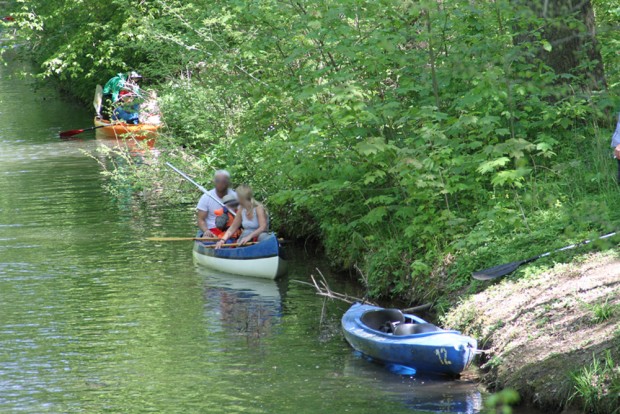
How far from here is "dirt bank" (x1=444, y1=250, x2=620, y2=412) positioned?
27.2 feet

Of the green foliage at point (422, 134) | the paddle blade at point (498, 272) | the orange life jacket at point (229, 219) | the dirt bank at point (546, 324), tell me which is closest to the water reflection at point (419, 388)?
the dirt bank at point (546, 324)

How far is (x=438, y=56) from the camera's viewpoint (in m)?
13.0

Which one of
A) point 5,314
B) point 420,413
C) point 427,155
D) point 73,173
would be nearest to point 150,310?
point 5,314

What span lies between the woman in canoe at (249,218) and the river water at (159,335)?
66 centimetres

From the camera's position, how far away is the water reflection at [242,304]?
1146cm

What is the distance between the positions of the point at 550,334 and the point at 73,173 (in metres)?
16.9

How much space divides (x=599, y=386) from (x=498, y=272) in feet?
9.07

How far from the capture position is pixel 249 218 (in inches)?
570

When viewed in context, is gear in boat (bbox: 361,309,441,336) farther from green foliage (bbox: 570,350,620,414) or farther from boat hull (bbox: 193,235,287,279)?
boat hull (bbox: 193,235,287,279)

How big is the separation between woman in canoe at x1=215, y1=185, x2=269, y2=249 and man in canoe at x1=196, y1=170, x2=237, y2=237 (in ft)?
1.98

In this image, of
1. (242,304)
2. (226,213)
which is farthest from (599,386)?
(226,213)

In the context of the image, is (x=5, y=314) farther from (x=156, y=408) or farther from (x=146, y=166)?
(x=146, y=166)

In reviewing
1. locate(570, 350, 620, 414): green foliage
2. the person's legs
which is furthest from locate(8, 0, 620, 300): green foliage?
locate(570, 350, 620, 414): green foliage

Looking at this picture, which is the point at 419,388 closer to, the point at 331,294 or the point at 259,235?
the point at 331,294
